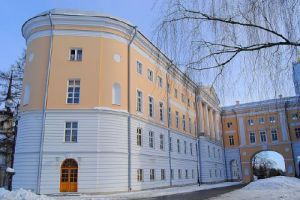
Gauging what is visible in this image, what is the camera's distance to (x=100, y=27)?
78.7ft

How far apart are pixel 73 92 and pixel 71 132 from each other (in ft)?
10.1

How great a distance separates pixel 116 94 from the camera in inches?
945

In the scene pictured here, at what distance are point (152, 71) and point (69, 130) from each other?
11.6m

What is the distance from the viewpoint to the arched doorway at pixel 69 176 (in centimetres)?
2053

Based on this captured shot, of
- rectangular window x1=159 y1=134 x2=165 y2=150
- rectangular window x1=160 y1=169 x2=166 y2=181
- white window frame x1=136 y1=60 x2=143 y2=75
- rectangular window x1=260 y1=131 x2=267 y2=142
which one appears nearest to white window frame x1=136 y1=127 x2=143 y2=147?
rectangular window x1=159 y1=134 x2=165 y2=150

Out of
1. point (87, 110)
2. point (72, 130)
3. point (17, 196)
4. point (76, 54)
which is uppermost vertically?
point (76, 54)

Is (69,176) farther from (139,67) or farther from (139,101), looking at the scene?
(139,67)

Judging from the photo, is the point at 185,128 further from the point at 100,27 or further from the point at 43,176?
the point at 43,176

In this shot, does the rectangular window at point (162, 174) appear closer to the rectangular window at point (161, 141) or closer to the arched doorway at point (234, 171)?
the rectangular window at point (161, 141)

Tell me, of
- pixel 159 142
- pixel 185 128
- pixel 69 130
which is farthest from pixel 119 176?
pixel 185 128

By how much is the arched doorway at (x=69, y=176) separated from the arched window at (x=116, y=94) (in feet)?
18.3

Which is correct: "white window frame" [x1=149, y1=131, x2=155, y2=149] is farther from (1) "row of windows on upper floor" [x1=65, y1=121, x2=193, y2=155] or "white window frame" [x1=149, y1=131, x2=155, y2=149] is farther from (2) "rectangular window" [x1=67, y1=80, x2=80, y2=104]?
(2) "rectangular window" [x1=67, y1=80, x2=80, y2=104]

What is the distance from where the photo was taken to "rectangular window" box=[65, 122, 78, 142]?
70.8ft

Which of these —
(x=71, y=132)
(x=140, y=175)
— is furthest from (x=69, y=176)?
(x=140, y=175)
